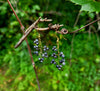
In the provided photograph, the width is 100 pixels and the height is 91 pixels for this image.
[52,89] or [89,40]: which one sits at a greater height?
[89,40]

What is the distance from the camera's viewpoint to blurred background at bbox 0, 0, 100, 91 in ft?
5.40

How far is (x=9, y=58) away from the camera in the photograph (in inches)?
74.1

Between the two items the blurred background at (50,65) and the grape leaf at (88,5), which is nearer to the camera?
the grape leaf at (88,5)

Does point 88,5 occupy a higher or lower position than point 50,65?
higher

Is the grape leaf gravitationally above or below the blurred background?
above

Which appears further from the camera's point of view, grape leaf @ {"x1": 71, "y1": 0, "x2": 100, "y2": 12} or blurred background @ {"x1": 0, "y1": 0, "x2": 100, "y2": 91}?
blurred background @ {"x1": 0, "y1": 0, "x2": 100, "y2": 91}

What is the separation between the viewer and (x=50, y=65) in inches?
68.3

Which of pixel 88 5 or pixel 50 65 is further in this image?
pixel 50 65

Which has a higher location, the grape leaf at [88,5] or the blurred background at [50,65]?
the grape leaf at [88,5]

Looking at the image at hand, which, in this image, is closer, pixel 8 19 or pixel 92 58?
pixel 92 58

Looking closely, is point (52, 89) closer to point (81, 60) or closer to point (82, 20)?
point (81, 60)

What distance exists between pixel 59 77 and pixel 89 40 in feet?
2.38

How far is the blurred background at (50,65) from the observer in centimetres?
165

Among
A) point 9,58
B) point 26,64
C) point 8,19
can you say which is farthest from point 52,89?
point 8,19
